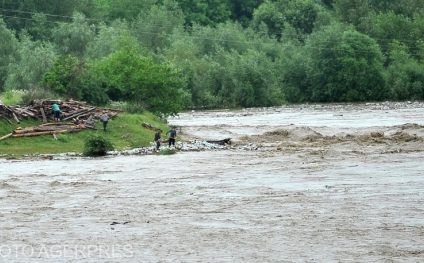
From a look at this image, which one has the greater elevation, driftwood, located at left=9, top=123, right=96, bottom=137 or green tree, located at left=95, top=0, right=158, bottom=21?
green tree, located at left=95, top=0, right=158, bottom=21

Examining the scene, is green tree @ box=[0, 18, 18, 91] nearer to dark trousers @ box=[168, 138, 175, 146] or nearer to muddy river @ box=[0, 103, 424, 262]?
muddy river @ box=[0, 103, 424, 262]

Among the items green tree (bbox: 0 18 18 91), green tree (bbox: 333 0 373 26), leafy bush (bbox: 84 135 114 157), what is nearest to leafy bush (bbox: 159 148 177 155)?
leafy bush (bbox: 84 135 114 157)

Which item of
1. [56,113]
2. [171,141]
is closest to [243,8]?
[56,113]

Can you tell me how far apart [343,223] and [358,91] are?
3747 inches

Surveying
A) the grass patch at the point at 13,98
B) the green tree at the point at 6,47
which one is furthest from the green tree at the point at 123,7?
the grass patch at the point at 13,98

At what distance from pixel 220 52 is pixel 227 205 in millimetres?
99061

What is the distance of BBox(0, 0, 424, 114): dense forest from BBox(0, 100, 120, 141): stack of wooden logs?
260 inches

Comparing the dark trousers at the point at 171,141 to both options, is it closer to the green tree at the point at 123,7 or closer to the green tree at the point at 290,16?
the green tree at the point at 290,16

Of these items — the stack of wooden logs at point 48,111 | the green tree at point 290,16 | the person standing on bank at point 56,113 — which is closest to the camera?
the stack of wooden logs at point 48,111

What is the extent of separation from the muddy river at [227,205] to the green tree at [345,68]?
62178 mm

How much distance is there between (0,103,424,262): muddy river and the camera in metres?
28.6

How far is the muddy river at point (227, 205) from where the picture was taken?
93.8ft

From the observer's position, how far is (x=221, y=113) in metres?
107

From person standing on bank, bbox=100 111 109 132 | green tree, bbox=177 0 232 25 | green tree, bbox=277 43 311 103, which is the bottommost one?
green tree, bbox=277 43 311 103
